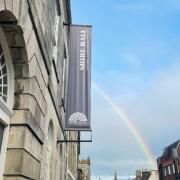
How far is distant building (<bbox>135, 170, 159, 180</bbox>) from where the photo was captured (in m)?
68.6

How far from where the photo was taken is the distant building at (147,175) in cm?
6859

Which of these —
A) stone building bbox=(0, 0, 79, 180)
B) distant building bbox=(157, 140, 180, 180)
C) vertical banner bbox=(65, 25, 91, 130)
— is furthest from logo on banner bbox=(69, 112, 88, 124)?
distant building bbox=(157, 140, 180, 180)

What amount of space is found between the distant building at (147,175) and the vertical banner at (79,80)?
2343 inches

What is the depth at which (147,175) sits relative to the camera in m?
76.4

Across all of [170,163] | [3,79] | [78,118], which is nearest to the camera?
[3,79]

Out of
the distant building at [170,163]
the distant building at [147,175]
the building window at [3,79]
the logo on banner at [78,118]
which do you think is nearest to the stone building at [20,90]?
the building window at [3,79]

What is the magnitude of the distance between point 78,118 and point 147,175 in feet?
230

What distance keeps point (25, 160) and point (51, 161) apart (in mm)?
4688

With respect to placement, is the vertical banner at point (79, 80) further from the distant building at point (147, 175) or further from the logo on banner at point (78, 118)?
the distant building at point (147, 175)

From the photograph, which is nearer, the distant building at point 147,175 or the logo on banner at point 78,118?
the logo on banner at point 78,118

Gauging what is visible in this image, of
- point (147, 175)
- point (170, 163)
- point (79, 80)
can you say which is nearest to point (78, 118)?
point (79, 80)

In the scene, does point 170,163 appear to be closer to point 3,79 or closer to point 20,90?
point 20,90

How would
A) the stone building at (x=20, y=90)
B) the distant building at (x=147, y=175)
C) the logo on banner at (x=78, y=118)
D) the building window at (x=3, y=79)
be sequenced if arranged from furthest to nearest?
the distant building at (x=147, y=175), the logo on banner at (x=78, y=118), the building window at (x=3, y=79), the stone building at (x=20, y=90)

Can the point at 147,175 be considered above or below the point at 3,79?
above
